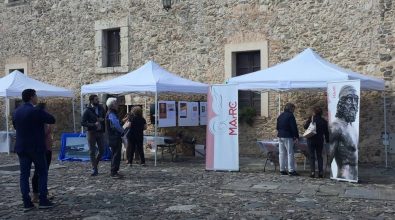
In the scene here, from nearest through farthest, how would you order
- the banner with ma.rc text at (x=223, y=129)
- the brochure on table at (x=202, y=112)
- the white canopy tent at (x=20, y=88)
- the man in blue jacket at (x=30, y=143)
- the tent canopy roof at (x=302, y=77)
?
the man in blue jacket at (x=30, y=143) < the tent canopy roof at (x=302, y=77) < the banner with ma.rc text at (x=223, y=129) < the brochure on table at (x=202, y=112) < the white canopy tent at (x=20, y=88)

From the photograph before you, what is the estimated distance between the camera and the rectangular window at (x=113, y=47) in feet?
47.8

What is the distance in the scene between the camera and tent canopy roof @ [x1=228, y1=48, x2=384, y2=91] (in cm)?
901

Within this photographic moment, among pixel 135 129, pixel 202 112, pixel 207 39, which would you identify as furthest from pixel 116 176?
pixel 207 39

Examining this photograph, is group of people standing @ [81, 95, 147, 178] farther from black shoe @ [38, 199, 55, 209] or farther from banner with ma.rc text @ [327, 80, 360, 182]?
banner with ma.rc text @ [327, 80, 360, 182]

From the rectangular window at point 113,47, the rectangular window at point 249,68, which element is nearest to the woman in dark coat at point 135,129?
the rectangular window at point 249,68

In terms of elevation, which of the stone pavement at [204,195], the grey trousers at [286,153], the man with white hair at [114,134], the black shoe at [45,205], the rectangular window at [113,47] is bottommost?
the stone pavement at [204,195]

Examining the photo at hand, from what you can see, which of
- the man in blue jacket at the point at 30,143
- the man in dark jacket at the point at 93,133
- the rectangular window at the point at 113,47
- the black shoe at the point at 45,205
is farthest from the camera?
the rectangular window at the point at 113,47

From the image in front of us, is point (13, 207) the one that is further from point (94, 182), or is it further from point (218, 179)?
point (218, 179)

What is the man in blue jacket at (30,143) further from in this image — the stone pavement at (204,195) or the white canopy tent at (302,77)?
the white canopy tent at (302,77)

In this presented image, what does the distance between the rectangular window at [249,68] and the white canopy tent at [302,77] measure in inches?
92.9

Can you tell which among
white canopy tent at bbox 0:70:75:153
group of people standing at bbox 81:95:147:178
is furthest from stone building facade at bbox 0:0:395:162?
group of people standing at bbox 81:95:147:178

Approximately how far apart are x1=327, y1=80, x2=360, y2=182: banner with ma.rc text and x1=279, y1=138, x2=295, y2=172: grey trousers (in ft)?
2.53

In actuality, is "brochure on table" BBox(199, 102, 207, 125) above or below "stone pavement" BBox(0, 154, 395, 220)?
above

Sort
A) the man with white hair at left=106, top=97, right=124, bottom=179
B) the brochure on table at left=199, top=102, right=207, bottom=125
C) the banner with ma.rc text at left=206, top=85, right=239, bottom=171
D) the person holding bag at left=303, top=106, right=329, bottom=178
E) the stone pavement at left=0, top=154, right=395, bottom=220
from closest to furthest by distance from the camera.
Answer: the stone pavement at left=0, top=154, right=395, bottom=220 < the man with white hair at left=106, top=97, right=124, bottom=179 < the person holding bag at left=303, top=106, right=329, bottom=178 < the banner with ma.rc text at left=206, top=85, right=239, bottom=171 < the brochure on table at left=199, top=102, right=207, bottom=125
